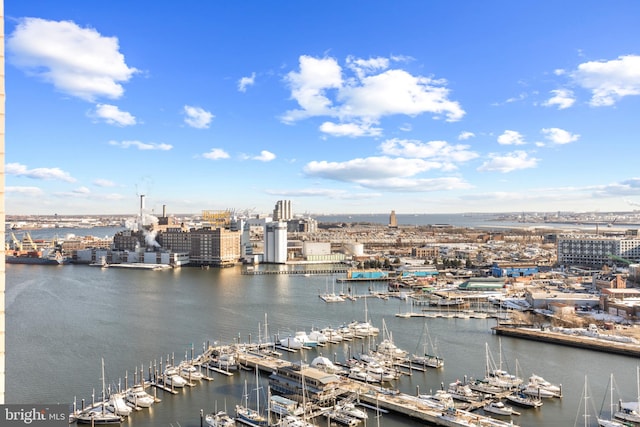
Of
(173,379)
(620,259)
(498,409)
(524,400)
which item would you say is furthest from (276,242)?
(498,409)

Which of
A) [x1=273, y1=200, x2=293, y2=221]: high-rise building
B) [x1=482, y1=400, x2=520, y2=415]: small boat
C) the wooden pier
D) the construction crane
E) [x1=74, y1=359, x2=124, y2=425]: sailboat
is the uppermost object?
[x1=273, y1=200, x2=293, y2=221]: high-rise building

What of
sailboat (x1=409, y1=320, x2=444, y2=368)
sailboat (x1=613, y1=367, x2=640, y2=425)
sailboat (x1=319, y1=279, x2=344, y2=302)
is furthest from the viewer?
sailboat (x1=319, y1=279, x2=344, y2=302)

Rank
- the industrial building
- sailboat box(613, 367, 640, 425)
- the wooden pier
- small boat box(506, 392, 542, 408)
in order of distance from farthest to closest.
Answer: the industrial building, the wooden pier, small boat box(506, 392, 542, 408), sailboat box(613, 367, 640, 425)

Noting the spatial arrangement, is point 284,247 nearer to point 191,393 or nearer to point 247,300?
point 247,300

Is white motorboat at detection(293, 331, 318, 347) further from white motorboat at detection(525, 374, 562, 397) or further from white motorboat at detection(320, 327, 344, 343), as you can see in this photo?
white motorboat at detection(525, 374, 562, 397)

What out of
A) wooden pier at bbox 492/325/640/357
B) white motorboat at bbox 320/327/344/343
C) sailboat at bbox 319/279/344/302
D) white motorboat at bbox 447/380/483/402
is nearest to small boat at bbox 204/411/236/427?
white motorboat at bbox 447/380/483/402

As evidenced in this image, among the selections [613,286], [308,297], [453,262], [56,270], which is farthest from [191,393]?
[56,270]

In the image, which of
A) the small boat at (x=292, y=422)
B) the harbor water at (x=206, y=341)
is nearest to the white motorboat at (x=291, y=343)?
the harbor water at (x=206, y=341)
